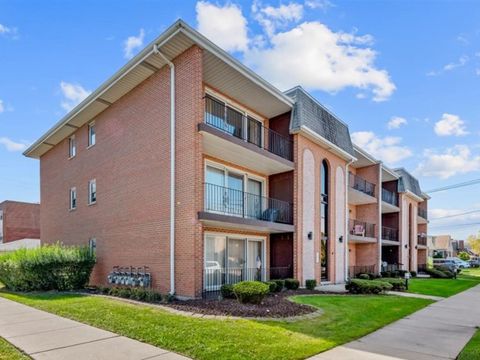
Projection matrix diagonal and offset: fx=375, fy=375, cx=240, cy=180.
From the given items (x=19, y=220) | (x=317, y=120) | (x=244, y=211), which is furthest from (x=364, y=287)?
(x=19, y=220)

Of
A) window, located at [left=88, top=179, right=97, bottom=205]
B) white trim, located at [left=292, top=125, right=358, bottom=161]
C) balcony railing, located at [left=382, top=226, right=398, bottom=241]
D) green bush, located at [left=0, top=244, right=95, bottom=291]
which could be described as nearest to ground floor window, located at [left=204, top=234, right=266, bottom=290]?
white trim, located at [left=292, top=125, right=358, bottom=161]

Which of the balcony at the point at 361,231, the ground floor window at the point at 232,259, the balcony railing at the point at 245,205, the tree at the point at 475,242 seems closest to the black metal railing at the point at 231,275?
the ground floor window at the point at 232,259

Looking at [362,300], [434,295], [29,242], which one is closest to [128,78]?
[362,300]

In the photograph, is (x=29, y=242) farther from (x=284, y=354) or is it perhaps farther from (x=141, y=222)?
(x=284, y=354)

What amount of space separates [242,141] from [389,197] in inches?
840

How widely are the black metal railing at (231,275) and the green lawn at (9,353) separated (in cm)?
633

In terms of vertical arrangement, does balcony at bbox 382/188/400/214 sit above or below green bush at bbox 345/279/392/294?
above

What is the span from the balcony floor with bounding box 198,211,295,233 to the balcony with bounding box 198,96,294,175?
8.61 ft

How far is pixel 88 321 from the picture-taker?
333 inches

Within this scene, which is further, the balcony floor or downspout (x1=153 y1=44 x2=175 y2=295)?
downspout (x1=153 y1=44 x2=175 y2=295)

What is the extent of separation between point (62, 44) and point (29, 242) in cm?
2969

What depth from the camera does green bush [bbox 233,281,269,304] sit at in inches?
411

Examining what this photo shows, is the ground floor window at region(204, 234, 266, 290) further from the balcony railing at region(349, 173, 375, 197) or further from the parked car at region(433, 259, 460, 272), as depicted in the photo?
the parked car at region(433, 259, 460, 272)

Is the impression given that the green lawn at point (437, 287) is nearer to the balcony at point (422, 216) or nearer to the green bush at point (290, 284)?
the green bush at point (290, 284)
